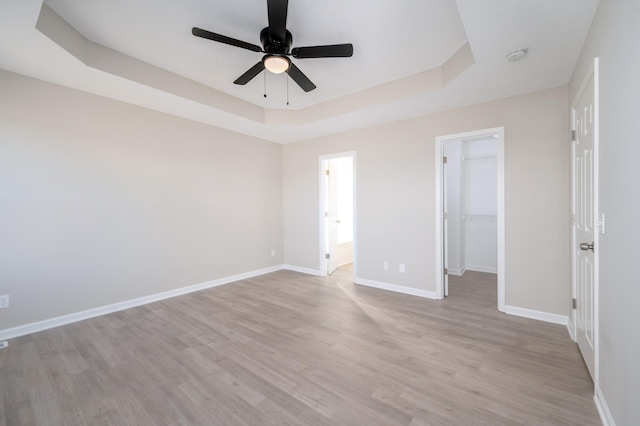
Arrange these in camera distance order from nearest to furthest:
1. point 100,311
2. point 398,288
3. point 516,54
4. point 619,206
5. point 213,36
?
point 619,206
point 213,36
point 516,54
point 100,311
point 398,288

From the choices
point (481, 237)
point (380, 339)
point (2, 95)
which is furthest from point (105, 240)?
point (481, 237)

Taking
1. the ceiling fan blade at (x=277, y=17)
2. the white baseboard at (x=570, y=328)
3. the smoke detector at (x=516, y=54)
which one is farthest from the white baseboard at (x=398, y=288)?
the ceiling fan blade at (x=277, y=17)

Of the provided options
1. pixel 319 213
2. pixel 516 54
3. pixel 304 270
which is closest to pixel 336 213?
pixel 319 213

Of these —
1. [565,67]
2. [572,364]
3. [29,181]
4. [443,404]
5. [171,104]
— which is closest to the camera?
[443,404]

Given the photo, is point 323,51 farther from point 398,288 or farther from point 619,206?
point 398,288

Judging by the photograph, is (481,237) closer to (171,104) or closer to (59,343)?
(171,104)

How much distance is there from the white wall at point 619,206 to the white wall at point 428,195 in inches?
58.0

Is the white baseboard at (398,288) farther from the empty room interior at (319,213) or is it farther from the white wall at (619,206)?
the white wall at (619,206)

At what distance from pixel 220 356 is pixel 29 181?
2688 millimetres

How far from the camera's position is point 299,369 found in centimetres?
212

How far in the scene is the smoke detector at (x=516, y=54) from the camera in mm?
2275

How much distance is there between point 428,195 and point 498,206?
84 cm

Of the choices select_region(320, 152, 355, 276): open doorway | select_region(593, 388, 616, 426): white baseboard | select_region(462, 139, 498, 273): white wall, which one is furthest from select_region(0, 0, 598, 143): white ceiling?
select_region(593, 388, 616, 426): white baseboard

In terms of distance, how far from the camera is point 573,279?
2580mm
